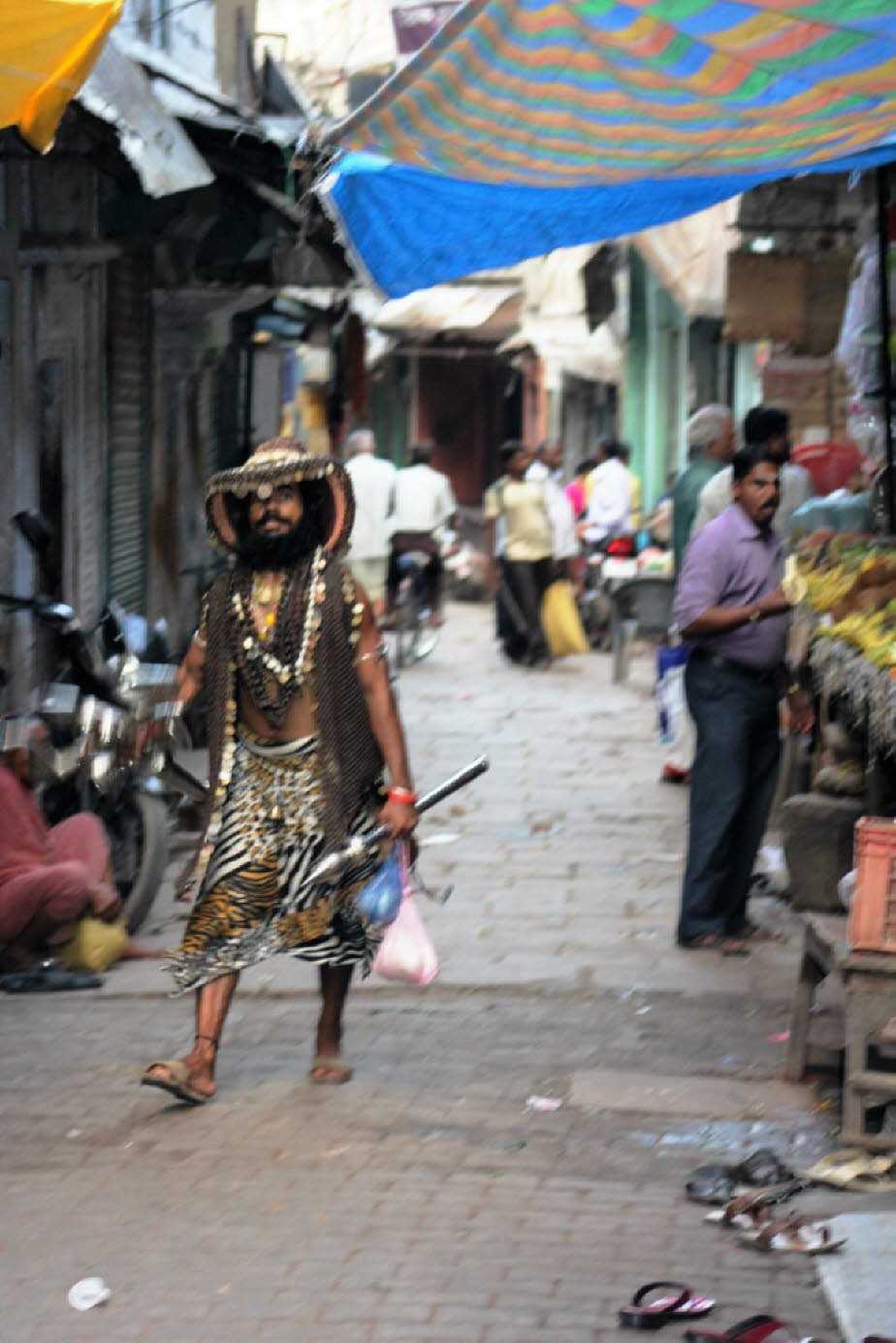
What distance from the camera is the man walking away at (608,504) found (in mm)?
22875

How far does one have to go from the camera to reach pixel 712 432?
12008 mm

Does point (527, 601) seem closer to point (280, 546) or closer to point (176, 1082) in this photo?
point (280, 546)

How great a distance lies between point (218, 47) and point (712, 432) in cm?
935

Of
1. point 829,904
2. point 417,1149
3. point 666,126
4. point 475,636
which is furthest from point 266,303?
point 417,1149

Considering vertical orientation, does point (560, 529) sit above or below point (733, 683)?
below

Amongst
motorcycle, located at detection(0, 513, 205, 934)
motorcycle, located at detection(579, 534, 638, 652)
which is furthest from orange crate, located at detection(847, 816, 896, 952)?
motorcycle, located at detection(579, 534, 638, 652)

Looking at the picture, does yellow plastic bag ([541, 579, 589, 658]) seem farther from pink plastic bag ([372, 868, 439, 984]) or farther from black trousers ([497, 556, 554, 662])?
pink plastic bag ([372, 868, 439, 984])

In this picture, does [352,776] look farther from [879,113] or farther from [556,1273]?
[879,113]

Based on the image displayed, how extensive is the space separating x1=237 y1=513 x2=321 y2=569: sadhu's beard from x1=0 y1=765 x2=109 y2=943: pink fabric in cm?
207

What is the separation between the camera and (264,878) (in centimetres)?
657

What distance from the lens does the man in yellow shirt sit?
20.1m

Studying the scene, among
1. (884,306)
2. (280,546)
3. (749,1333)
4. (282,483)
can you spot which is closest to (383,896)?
(280,546)

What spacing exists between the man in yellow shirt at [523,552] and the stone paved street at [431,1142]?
1010 cm

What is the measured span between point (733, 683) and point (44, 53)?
358cm
